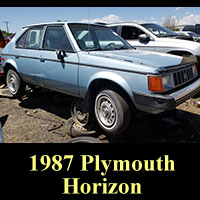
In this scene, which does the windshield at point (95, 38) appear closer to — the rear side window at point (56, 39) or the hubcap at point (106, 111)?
the rear side window at point (56, 39)

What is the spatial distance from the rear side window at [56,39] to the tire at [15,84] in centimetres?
118

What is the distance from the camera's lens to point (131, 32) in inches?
235

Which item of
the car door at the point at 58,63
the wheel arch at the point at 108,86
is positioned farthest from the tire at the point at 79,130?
the car door at the point at 58,63

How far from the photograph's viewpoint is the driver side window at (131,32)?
19.2 feet

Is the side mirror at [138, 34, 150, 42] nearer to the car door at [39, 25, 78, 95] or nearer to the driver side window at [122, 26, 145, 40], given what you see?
the driver side window at [122, 26, 145, 40]

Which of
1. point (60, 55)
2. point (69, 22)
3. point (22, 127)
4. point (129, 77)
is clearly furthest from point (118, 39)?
point (22, 127)

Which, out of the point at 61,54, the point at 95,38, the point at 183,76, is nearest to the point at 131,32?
the point at 95,38

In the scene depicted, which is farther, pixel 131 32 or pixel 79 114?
pixel 131 32

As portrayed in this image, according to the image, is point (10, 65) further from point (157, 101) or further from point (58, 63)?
point (157, 101)

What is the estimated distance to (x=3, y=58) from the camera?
4684 millimetres

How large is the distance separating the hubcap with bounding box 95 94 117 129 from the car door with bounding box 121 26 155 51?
3.28 metres

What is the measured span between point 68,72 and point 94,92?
0.58m

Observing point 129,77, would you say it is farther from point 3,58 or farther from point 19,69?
point 3,58

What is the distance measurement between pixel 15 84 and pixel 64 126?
69.0 inches
